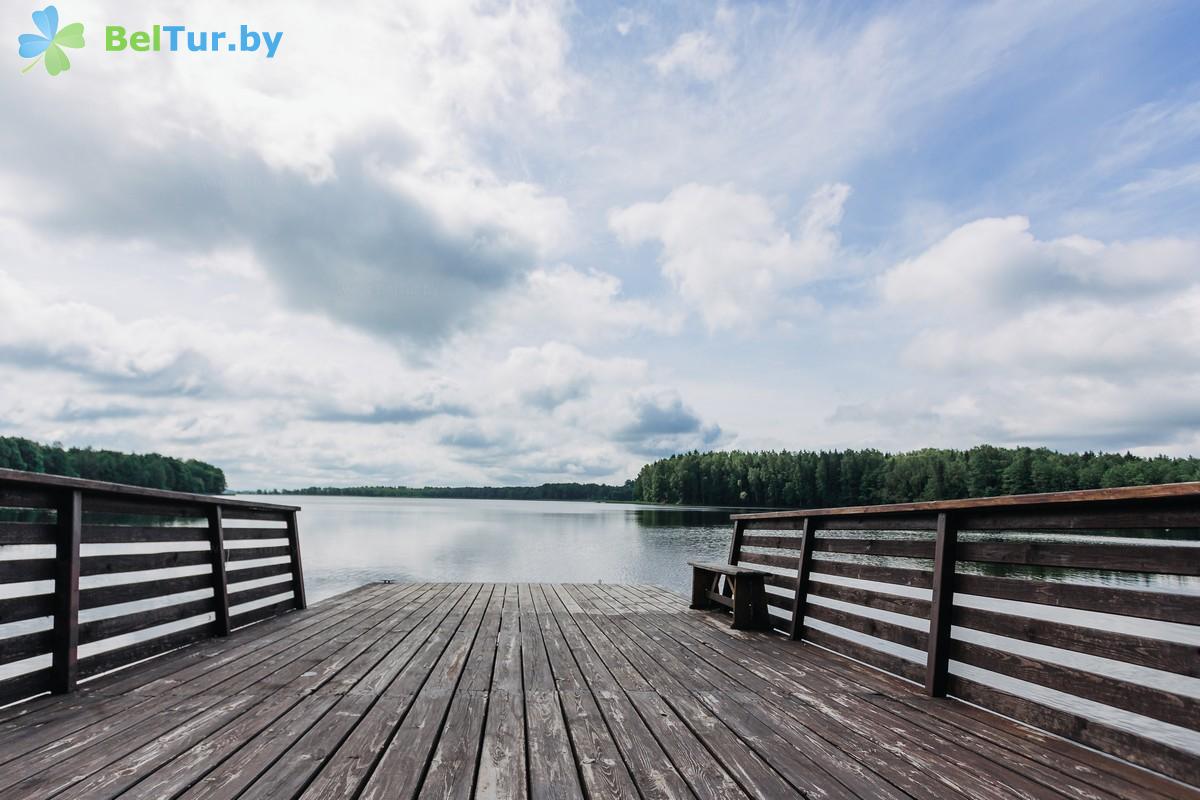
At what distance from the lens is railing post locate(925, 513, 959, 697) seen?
3.23 meters

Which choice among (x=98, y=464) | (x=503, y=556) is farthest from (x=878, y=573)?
(x=98, y=464)

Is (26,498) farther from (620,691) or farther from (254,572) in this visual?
(620,691)

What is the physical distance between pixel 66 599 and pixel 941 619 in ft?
15.3

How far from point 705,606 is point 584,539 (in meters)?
23.5

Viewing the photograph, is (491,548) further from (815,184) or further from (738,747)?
(738,747)

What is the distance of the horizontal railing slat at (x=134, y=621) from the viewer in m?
3.26

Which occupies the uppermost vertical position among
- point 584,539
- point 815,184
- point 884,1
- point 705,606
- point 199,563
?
point 884,1

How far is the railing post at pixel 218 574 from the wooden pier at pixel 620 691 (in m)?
0.02

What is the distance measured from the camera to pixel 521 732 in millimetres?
2561

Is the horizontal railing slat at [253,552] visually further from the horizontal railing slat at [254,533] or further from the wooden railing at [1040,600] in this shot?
the wooden railing at [1040,600]

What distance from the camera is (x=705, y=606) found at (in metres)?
6.28

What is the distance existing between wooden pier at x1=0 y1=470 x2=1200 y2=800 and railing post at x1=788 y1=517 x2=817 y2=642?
2 centimetres

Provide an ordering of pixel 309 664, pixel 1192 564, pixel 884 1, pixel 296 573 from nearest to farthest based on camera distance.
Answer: pixel 1192 564, pixel 309 664, pixel 296 573, pixel 884 1

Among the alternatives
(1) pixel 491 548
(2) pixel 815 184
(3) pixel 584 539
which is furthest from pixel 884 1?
(3) pixel 584 539
